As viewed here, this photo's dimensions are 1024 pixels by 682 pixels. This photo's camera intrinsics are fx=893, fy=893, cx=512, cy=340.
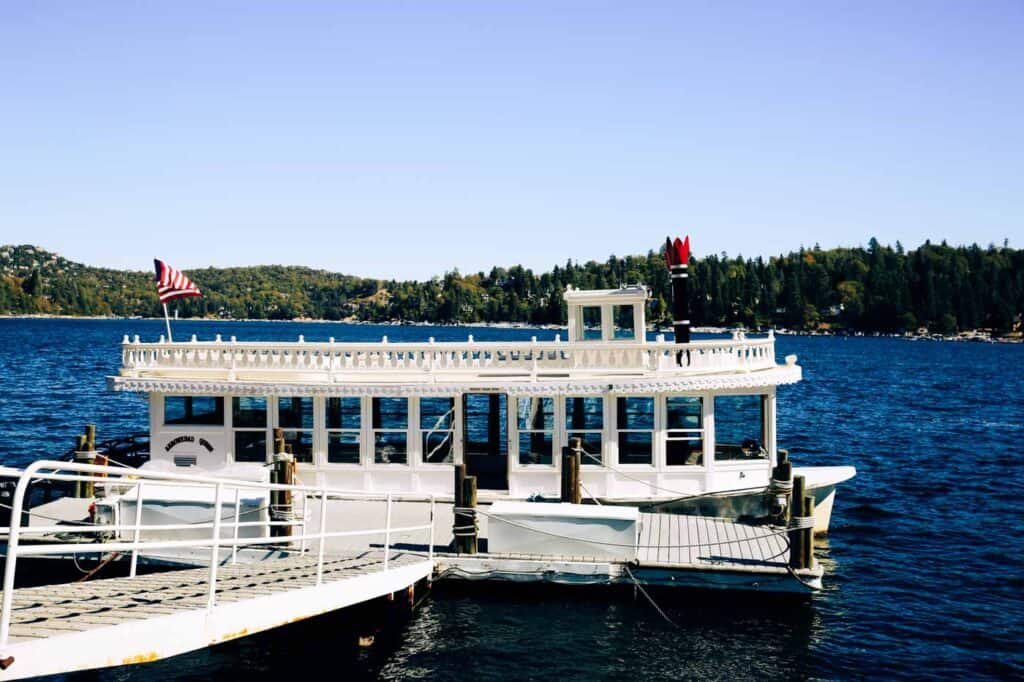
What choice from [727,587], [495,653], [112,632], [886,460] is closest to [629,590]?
[727,587]

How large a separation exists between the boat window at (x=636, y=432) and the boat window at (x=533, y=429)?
5.21ft

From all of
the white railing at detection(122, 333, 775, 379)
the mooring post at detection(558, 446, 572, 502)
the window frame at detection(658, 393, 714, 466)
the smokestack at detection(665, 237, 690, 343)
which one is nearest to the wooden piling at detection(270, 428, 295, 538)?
the white railing at detection(122, 333, 775, 379)

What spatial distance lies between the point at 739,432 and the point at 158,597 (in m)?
37.9

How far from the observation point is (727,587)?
16703 millimetres

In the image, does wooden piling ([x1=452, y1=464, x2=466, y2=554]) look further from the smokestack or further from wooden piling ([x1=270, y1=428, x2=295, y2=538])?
the smokestack

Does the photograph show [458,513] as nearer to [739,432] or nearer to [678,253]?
[678,253]

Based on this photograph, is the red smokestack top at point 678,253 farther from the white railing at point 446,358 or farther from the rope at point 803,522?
the rope at point 803,522

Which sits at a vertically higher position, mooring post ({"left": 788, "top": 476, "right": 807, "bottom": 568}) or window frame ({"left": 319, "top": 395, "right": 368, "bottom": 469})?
window frame ({"left": 319, "top": 395, "right": 368, "bottom": 469})

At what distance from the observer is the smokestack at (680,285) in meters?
21.8

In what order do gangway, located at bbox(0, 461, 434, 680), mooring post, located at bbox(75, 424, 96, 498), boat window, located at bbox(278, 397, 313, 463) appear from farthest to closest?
boat window, located at bbox(278, 397, 313, 463), mooring post, located at bbox(75, 424, 96, 498), gangway, located at bbox(0, 461, 434, 680)

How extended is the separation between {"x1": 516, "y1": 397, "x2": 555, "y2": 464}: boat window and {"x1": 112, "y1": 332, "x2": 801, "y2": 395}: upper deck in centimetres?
70

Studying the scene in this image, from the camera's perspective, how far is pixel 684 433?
20734 millimetres

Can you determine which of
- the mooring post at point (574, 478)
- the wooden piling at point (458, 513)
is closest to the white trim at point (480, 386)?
the mooring post at point (574, 478)

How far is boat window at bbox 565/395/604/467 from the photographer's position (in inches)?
811
